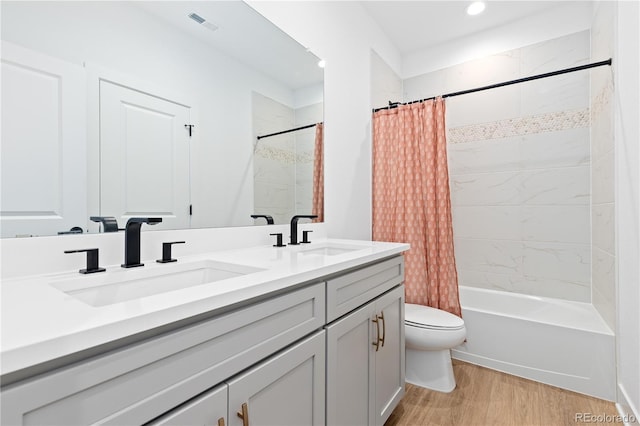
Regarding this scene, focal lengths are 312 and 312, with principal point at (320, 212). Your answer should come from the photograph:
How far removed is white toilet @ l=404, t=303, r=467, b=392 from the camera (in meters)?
1.82

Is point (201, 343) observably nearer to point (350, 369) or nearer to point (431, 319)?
point (350, 369)

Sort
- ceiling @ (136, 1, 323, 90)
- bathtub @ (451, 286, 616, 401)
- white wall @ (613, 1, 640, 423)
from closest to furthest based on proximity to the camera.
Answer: ceiling @ (136, 1, 323, 90) → white wall @ (613, 1, 640, 423) → bathtub @ (451, 286, 616, 401)

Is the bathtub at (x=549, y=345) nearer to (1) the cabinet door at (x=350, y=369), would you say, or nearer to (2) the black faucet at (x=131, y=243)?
(1) the cabinet door at (x=350, y=369)

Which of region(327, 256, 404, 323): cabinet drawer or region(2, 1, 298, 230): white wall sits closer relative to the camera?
region(2, 1, 298, 230): white wall

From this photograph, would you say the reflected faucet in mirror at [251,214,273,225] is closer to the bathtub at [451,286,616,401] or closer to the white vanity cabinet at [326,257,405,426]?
the white vanity cabinet at [326,257,405,426]

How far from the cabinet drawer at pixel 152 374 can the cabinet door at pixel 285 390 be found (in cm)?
4

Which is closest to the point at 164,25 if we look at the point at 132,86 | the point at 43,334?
the point at 132,86

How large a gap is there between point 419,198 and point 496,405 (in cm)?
129

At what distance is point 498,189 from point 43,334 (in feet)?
9.59

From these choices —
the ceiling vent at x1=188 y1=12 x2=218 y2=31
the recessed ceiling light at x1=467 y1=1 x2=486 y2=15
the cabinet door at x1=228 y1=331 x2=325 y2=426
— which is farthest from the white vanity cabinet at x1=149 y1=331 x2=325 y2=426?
the recessed ceiling light at x1=467 y1=1 x2=486 y2=15

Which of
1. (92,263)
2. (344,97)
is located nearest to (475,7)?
(344,97)

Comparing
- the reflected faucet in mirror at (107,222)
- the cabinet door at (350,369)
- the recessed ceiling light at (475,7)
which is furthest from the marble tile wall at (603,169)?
the reflected faucet in mirror at (107,222)

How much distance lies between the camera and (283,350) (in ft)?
2.80

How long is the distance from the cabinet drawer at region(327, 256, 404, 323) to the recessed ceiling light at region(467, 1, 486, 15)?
6.76ft
